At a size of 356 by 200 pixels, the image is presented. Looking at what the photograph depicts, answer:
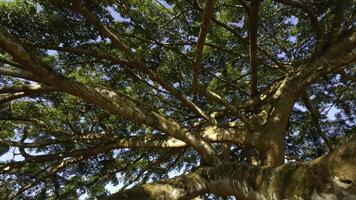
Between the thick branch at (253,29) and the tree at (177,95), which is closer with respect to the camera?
the tree at (177,95)

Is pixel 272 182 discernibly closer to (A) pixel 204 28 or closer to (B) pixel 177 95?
(A) pixel 204 28

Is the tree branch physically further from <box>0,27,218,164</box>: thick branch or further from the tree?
<box>0,27,218,164</box>: thick branch

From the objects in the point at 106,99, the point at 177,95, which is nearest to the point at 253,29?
the point at 177,95

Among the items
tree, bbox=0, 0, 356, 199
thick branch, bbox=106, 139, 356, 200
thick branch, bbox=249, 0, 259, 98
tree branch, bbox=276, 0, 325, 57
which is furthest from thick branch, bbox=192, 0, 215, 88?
tree branch, bbox=276, 0, 325, 57

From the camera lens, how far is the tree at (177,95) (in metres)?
3.27

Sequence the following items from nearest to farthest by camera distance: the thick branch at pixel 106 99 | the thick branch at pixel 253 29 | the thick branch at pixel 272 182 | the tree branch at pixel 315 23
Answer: the thick branch at pixel 272 182 → the thick branch at pixel 106 99 → the thick branch at pixel 253 29 → the tree branch at pixel 315 23

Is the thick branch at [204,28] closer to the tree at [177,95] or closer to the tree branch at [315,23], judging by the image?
the tree at [177,95]

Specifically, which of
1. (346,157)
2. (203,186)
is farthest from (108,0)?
(346,157)

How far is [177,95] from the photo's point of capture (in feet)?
14.7

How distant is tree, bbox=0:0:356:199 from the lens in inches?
129

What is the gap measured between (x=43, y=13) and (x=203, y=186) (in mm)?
3340

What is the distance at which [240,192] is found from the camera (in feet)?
10.2

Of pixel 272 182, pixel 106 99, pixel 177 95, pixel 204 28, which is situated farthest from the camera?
pixel 177 95

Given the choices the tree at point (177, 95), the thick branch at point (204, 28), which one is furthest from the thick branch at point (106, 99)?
the thick branch at point (204, 28)
